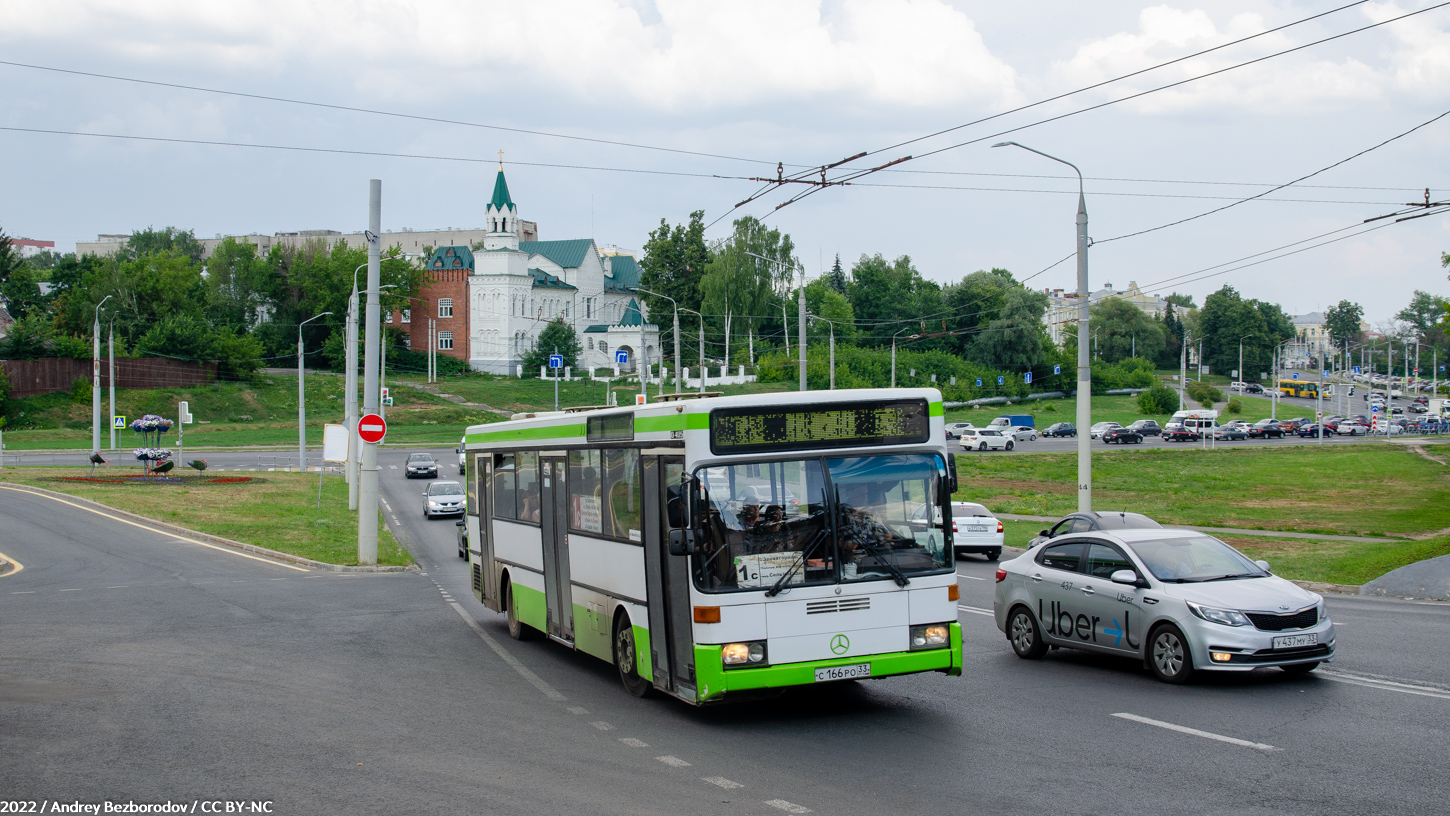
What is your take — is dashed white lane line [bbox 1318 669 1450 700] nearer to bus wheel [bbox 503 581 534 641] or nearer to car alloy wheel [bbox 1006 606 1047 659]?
car alloy wheel [bbox 1006 606 1047 659]

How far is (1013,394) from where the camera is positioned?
110688mm

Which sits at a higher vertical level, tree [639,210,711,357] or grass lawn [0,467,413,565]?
tree [639,210,711,357]

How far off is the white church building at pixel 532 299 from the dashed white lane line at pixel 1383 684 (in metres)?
96.3

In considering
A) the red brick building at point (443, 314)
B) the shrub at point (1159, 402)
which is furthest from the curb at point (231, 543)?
the shrub at point (1159, 402)

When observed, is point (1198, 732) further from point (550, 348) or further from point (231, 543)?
point (550, 348)

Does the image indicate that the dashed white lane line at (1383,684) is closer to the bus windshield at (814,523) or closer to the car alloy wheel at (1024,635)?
the car alloy wheel at (1024,635)

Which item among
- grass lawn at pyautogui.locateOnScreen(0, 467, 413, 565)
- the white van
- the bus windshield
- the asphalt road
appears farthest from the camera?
the white van

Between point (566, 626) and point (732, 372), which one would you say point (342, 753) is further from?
point (732, 372)

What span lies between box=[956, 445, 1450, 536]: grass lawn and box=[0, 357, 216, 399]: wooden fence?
63.8m

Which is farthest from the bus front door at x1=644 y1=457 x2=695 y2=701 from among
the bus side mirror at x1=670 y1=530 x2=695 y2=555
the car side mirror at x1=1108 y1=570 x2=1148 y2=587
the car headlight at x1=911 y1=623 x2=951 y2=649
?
the car side mirror at x1=1108 y1=570 x2=1148 y2=587

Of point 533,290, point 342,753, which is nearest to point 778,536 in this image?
point 342,753

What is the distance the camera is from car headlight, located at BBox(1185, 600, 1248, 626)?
33.9 feet

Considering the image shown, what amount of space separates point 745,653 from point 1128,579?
4453 mm

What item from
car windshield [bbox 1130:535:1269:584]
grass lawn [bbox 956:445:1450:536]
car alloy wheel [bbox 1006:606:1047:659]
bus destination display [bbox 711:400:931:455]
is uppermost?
bus destination display [bbox 711:400:931:455]
